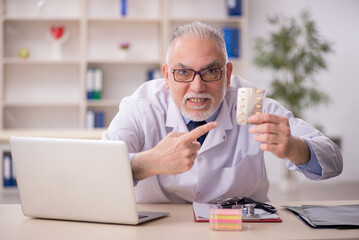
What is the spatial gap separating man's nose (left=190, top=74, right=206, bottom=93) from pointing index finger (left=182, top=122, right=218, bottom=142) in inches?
15.7

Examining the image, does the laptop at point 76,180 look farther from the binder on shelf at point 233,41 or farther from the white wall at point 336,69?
the white wall at point 336,69

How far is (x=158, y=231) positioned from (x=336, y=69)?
16.1 feet

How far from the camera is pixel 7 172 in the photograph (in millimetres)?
4633

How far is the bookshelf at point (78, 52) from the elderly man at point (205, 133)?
Answer: 303 cm

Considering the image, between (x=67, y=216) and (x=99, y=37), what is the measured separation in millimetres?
3936

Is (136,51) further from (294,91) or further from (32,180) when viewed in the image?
(32,180)

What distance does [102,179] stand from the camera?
4.49 ft

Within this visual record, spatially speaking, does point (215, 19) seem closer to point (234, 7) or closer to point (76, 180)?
point (234, 7)

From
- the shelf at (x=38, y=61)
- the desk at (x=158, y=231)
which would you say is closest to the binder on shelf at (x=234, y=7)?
the shelf at (x=38, y=61)

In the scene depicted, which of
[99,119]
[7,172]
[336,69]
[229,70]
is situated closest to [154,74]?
[99,119]

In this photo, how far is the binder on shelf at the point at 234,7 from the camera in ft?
16.6

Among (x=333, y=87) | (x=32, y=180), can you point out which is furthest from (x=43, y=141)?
(x=333, y=87)

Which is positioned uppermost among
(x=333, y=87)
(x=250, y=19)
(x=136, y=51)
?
(x=250, y=19)

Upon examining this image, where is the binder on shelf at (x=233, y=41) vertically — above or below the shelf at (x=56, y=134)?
above
